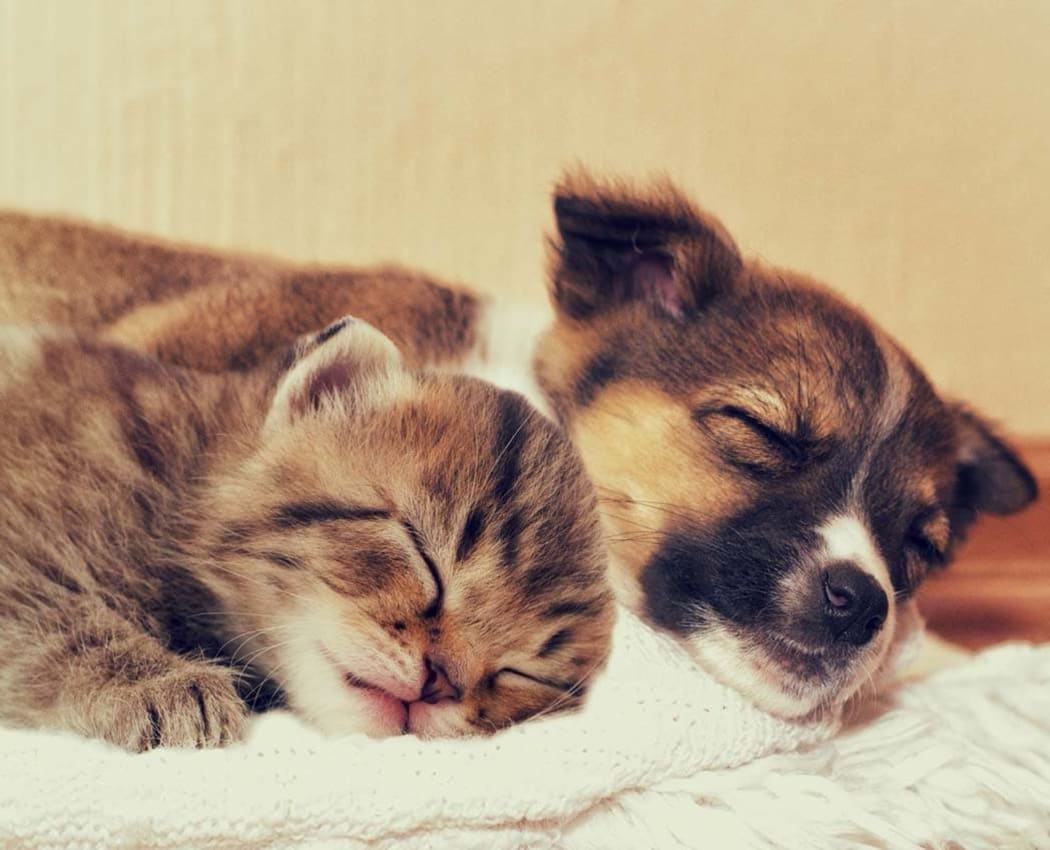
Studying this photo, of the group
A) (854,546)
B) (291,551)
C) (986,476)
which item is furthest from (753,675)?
(986,476)

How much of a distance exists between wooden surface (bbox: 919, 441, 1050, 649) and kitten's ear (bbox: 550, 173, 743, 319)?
64cm

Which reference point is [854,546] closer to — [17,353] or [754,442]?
[754,442]

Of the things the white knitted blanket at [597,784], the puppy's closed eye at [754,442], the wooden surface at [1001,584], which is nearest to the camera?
the white knitted blanket at [597,784]

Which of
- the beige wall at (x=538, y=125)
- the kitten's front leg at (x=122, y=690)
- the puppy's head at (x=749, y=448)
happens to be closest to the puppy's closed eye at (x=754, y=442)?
the puppy's head at (x=749, y=448)

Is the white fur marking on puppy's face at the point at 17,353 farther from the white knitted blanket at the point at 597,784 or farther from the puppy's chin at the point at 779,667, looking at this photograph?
the puppy's chin at the point at 779,667

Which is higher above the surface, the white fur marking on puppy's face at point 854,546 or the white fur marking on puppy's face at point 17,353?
the white fur marking on puppy's face at point 854,546

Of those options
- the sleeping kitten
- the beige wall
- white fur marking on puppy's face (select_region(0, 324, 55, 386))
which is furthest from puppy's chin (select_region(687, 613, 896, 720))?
white fur marking on puppy's face (select_region(0, 324, 55, 386))

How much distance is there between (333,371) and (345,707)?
30 cm

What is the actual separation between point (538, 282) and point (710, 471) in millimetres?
442

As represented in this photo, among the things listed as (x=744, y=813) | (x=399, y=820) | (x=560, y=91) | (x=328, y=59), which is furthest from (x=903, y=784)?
(x=328, y=59)

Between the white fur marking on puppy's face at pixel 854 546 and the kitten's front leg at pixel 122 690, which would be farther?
the white fur marking on puppy's face at pixel 854 546

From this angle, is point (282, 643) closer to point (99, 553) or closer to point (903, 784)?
point (99, 553)

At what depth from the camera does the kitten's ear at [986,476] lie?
1.25 meters

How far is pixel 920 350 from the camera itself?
136 centimetres
